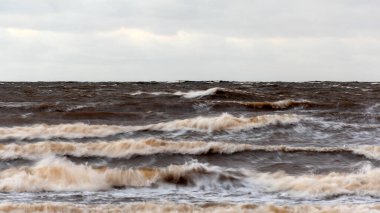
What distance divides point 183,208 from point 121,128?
30.5 feet

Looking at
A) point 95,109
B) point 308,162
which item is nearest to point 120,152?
point 308,162

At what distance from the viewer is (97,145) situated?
14.0m

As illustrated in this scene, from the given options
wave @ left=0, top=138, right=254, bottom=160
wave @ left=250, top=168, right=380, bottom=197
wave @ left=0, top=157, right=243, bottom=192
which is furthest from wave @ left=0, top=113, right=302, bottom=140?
wave @ left=250, top=168, right=380, bottom=197

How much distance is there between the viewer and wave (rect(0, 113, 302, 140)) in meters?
16.4

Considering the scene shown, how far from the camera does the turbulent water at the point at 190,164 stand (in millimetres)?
8906

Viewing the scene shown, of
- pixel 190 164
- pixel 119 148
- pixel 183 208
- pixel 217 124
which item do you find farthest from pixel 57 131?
pixel 183 208

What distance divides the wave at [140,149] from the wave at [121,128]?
2.55 meters

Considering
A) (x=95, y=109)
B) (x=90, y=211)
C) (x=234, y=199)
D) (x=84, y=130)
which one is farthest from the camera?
(x=95, y=109)

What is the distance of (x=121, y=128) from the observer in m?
17.3

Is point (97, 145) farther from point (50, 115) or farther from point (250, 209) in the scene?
point (50, 115)

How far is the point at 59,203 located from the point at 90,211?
68 cm

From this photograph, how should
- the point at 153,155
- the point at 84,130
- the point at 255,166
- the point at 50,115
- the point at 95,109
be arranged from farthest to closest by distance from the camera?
the point at 95,109 → the point at 50,115 → the point at 84,130 → the point at 153,155 → the point at 255,166

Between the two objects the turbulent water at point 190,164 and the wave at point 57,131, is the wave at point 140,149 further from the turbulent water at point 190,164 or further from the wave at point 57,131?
the wave at point 57,131

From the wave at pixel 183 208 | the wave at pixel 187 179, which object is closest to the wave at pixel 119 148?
the wave at pixel 187 179
